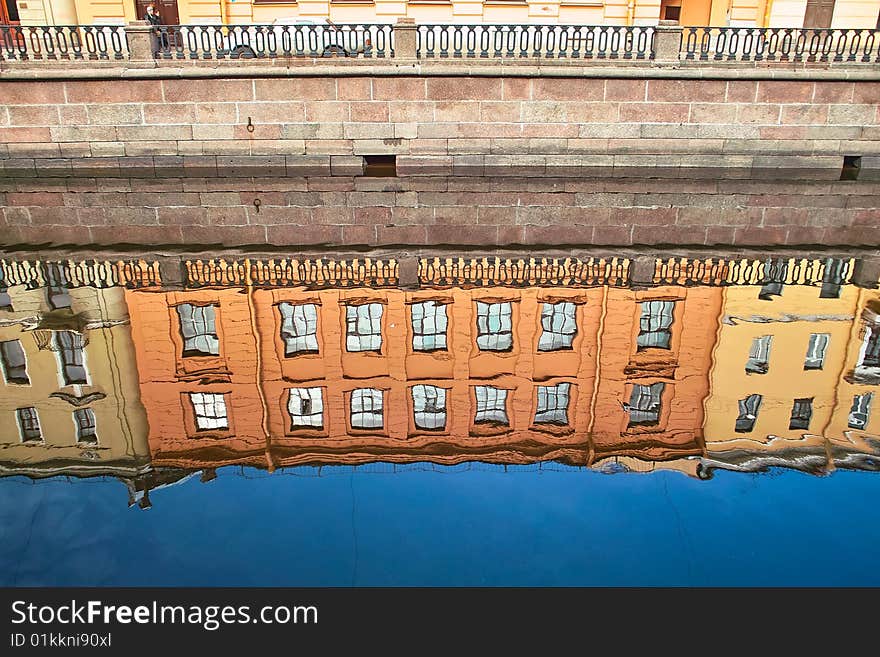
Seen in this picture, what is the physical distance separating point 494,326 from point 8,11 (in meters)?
23.9

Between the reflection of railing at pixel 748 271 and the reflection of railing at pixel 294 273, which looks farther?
the reflection of railing at pixel 748 271

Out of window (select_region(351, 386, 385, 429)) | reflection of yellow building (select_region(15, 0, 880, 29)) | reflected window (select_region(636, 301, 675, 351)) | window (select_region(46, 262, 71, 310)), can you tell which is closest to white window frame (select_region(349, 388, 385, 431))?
window (select_region(351, 386, 385, 429))

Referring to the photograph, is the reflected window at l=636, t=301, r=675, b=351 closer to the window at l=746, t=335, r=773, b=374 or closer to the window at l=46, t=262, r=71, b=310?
the window at l=746, t=335, r=773, b=374

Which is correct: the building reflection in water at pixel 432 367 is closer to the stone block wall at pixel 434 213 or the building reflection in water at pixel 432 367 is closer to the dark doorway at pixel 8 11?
the stone block wall at pixel 434 213

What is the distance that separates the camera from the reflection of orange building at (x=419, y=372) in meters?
4.94

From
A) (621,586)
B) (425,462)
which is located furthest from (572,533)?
(425,462)

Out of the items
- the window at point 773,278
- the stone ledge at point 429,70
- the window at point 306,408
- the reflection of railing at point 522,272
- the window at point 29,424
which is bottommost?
the window at point 29,424

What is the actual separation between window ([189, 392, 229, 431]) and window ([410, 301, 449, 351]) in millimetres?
1774

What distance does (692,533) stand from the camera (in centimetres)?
398

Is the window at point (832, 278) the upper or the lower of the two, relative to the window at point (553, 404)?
upper

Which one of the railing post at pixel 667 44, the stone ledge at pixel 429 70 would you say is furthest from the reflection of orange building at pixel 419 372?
the railing post at pixel 667 44

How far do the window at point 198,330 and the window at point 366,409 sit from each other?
1.53 meters

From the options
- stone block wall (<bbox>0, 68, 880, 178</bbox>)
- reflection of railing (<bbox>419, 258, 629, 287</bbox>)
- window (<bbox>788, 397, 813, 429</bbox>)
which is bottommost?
window (<bbox>788, 397, 813, 429</bbox>)

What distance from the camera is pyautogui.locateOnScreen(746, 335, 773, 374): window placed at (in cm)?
615
